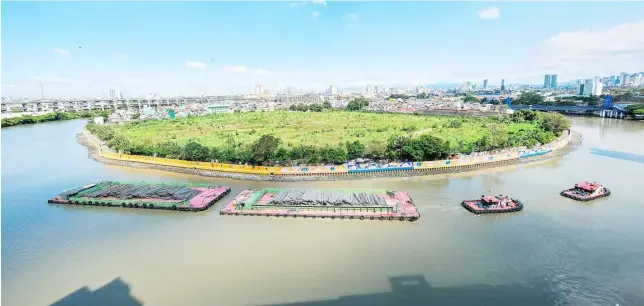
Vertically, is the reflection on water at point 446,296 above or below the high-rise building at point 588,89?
below

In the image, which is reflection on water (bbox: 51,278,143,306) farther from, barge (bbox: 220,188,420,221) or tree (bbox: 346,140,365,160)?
tree (bbox: 346,140,365,160)

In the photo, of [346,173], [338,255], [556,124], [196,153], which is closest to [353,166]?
[346,173]

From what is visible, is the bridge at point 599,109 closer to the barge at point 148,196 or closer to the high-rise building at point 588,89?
the high-rise building at point 588,89

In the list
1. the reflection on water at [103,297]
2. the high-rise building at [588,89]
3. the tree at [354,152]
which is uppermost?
the high-rise building at [588,89]

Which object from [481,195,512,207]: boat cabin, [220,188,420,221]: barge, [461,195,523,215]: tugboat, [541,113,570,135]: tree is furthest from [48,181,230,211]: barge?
[541,113,570,135]: tree

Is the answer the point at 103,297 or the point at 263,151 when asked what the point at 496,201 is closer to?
the point at 263,151

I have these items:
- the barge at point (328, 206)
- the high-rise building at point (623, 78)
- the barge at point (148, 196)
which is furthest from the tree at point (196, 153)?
the high-rise building at point (623, 78)
